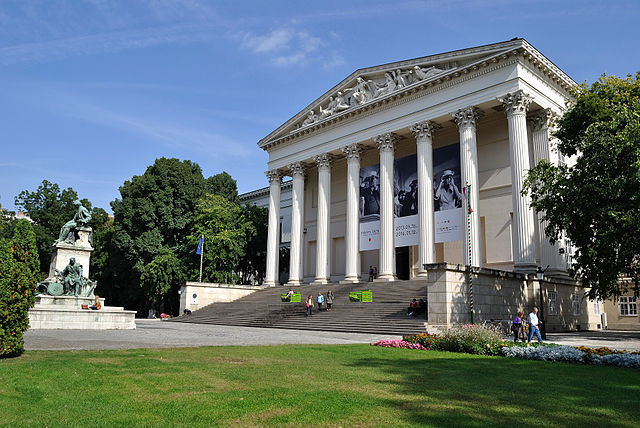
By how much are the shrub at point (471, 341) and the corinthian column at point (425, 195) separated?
63.2 feet

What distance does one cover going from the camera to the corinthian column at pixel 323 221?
4341 centimetres

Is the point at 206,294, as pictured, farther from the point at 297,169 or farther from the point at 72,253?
the point at 72,253

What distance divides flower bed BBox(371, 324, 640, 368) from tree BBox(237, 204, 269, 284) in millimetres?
37000

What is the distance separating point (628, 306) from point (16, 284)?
38.7 meters

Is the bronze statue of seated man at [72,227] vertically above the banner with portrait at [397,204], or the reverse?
the banner with portrait at [397,204]

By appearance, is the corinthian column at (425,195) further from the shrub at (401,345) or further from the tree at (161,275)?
the tree at (161,275)

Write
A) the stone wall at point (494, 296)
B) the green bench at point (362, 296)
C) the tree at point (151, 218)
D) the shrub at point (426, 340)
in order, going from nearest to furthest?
1. the shrub at point (426, 340)
2. the stone wall at point (494, 296)
3. the green bench at point (362, 296)
4. the tree at point (151, 218)

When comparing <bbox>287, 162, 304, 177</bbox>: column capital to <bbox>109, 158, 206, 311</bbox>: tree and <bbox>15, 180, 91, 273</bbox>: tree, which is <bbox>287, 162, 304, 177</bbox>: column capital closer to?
<bbox>109, 158, 206, 311</bbox>: tree

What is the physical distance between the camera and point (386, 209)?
38.9 m

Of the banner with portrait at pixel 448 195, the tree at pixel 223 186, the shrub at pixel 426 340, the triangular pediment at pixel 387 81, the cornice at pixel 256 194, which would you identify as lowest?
the shrub at pixel 426 340

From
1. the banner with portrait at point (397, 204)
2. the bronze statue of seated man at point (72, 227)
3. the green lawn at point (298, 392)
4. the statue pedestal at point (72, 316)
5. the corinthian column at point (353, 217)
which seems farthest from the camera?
the corinthian column at point (353, 217)

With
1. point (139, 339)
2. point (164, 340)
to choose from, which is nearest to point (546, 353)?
point (164, 340)

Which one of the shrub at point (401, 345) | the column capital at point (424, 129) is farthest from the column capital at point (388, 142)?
the shrub at point (401, 345)

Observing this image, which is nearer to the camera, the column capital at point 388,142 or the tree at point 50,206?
the column capital at point 388,142
